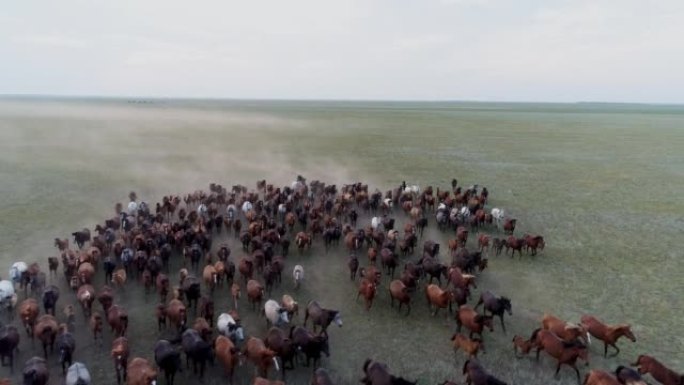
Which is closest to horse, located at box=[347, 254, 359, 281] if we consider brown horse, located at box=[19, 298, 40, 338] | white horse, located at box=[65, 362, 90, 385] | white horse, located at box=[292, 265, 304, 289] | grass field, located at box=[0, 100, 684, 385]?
grass field, located at box=[0, 100, 684, 385]

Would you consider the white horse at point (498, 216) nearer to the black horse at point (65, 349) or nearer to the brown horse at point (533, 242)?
the brown horse at point (533, 242)

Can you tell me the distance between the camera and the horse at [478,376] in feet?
29.2

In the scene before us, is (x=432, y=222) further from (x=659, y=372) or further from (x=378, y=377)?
(x=378, y=377)

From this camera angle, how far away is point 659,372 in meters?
9.34

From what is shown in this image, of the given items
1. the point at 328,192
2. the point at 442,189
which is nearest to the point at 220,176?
the point at 328,192

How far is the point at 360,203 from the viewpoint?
2102 cm

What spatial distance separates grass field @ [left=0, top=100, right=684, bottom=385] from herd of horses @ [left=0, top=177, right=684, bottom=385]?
0.37 meters

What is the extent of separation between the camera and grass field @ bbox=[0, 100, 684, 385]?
10.9 meters

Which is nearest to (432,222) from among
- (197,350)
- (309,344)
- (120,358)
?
(309,344)

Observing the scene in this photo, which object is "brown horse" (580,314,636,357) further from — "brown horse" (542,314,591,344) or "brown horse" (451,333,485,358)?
"brown horse" (451,333,485,358)

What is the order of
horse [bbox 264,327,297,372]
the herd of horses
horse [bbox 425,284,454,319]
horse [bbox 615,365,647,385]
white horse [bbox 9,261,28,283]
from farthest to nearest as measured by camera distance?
white horse [bbox 9,261,28,283] < horse [bbox 425,284,454,319] < horse [bbox 264,327,297,372] < the herd of horses < horse [bbox 615,365,647,385]

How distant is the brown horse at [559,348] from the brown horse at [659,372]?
984 mm

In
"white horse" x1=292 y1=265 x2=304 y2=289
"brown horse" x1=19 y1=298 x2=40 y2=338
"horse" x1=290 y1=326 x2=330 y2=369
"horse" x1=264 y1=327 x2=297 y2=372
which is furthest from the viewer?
"white horse" x1=292 y1=265 x2=304 y2=289

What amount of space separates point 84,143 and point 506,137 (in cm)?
4113
